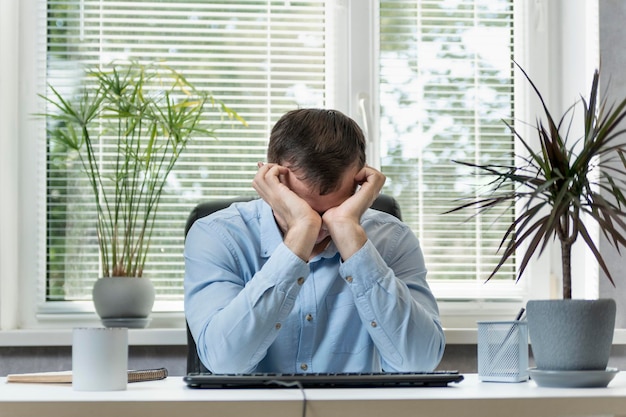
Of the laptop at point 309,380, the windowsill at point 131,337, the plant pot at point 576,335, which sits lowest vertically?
the windowsill at point 131,337

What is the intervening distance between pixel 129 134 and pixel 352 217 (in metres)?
1.33

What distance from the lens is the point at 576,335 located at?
1.39 metres

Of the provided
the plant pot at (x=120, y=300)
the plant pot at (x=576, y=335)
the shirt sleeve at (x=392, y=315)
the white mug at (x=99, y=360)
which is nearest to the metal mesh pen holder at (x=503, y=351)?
the plant pot at (x=576, y=335)

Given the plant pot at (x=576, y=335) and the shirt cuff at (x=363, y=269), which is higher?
the shirt cuff at (x=363, y=269)

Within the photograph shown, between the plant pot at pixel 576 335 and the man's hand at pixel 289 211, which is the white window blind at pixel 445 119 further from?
the plant pot at pixel 576 335

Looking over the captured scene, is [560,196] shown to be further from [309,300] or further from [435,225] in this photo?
[435,225]

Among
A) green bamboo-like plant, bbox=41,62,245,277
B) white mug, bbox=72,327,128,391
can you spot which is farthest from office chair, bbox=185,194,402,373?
green bamboo-like plant, bbox=41,62,245,277

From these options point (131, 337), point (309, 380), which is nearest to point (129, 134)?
point (131, 337)

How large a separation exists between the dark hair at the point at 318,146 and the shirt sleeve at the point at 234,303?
0.21 m

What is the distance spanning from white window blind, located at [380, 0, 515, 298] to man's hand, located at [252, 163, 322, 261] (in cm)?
120

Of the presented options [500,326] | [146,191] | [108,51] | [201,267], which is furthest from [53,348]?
[500,326]

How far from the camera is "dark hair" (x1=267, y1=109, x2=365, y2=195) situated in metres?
1.77

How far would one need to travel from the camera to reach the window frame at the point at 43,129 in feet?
9.42

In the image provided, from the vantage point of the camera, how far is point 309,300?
1838 mm
